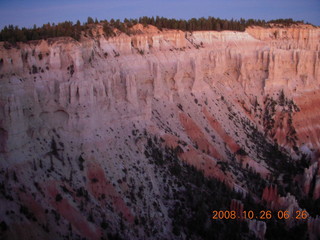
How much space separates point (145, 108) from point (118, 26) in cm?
795

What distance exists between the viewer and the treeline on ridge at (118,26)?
24156 mm

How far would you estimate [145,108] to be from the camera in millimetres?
29938

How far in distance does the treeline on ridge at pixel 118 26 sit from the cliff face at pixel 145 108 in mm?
932

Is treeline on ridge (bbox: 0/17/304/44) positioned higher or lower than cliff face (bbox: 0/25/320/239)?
higher

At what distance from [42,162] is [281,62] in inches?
1282

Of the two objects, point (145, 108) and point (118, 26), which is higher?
point (118, 26)

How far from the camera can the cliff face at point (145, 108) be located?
21.6 metres

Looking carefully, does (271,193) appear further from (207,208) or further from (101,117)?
(101,117)

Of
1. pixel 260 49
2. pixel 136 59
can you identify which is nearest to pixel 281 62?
pixel 260 49

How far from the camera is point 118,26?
3238 cm

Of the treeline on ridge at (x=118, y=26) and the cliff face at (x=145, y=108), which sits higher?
the treeline on ridge at (x=118, y=26)

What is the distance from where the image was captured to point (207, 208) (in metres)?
24.8

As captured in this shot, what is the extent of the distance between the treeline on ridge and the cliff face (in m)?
0.93

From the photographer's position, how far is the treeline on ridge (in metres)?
24.2
